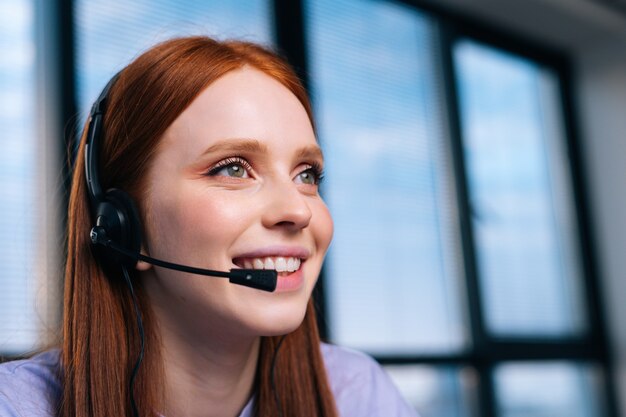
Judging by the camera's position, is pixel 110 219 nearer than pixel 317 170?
Yes

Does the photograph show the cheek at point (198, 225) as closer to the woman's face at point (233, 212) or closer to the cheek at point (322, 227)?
the woman's face at point (233, 212)

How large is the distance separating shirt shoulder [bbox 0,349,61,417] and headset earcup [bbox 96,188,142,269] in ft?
0.61

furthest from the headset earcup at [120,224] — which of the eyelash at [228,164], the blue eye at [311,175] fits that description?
the blue eye at [311,175]

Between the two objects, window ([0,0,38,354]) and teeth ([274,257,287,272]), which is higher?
window ([0,0,38,354])

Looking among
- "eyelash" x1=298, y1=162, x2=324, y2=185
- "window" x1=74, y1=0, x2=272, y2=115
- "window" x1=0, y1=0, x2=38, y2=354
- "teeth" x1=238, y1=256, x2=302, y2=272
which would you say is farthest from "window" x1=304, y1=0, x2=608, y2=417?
"teeth" x1=238, y1=256, x2=302, y2=272

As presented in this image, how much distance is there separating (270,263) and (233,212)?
82 millimetres

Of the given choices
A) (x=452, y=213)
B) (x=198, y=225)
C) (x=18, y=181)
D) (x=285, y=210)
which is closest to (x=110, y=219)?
(x=198, y=225)

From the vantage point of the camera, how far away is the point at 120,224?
2.93ft

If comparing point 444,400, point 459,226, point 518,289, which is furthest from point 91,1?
point 518,289

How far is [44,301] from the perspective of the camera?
1.81 meters

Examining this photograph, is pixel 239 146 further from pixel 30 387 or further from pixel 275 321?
pixel 30 387

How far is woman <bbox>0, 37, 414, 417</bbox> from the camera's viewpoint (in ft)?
2.89

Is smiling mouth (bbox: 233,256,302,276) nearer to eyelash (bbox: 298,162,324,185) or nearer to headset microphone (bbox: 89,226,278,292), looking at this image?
headset microphone (bbox: 89,226,278,292)

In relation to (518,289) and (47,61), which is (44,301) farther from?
(518,289)
